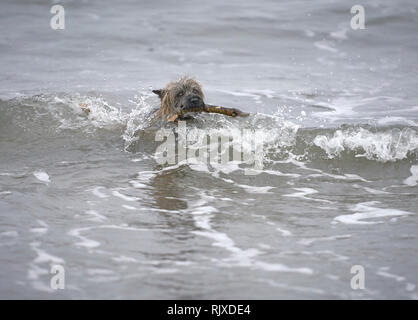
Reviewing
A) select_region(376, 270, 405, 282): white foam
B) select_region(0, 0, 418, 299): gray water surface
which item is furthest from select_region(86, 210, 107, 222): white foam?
select_region(376, 270, 405, 282): white foam

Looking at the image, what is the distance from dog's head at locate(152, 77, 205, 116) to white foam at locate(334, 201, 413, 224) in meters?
2.94

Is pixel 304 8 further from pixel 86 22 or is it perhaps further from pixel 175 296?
pixel 175 296

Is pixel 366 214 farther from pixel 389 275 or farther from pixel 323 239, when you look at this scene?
pixel 389 275

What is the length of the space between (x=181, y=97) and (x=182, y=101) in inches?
3.7

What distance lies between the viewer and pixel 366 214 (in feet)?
18.4

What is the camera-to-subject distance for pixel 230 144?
8039mm

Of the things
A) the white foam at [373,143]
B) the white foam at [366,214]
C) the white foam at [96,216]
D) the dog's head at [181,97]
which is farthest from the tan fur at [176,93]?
the white foam at [366,214]

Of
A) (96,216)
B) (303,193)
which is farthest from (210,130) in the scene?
(96,216)

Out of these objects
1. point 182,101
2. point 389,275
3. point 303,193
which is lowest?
point 389,275

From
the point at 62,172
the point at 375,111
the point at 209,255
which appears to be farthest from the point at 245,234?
the point at 375,111

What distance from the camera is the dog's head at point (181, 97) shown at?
A: 8.01 metres

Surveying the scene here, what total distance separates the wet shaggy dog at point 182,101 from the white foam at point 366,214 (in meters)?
2.61

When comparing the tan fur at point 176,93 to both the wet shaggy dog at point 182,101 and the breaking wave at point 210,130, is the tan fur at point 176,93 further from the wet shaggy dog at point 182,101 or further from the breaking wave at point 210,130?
the breaking wave at point 210,130

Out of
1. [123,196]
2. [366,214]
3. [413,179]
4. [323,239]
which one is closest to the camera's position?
[323,239]
